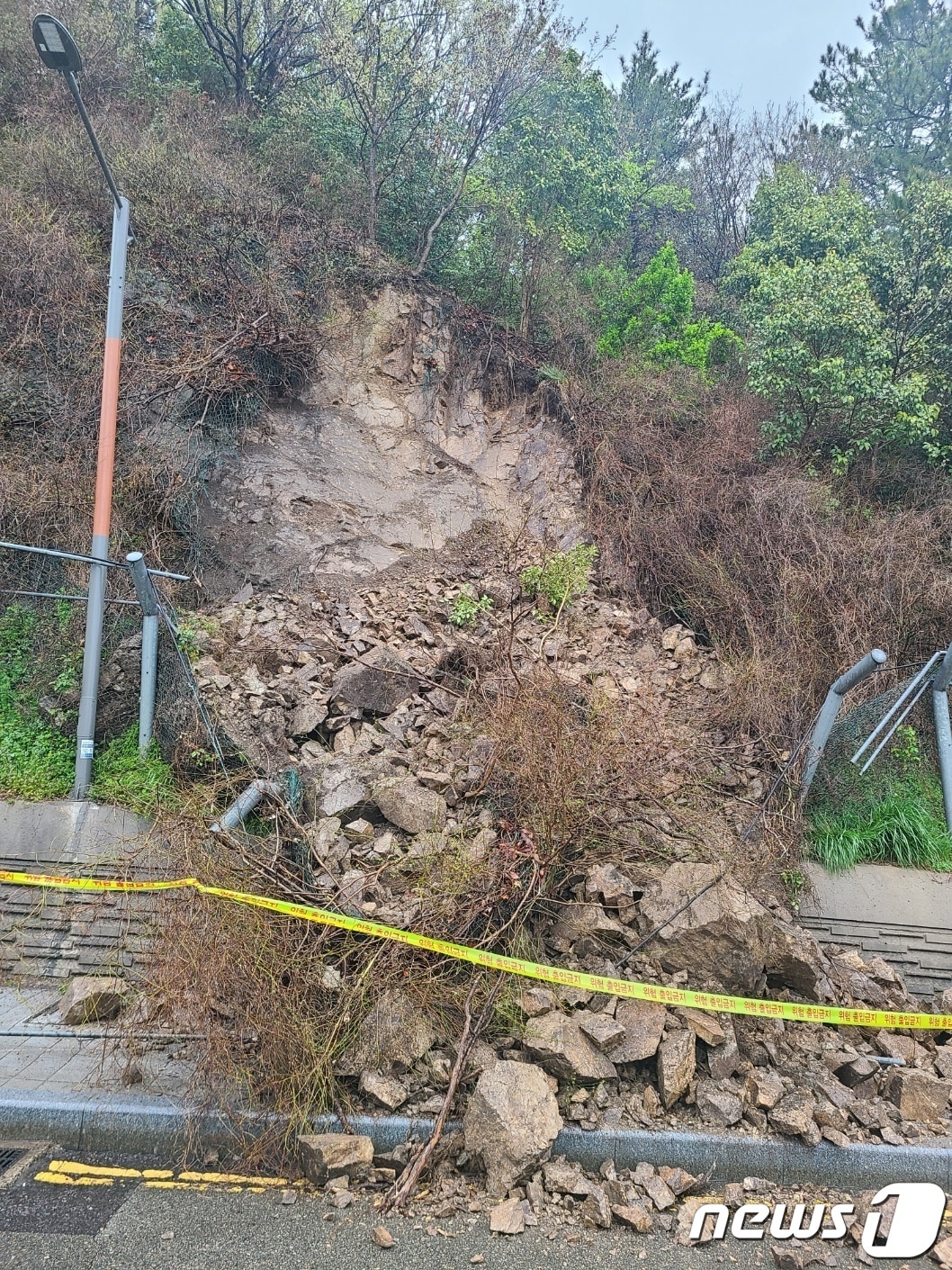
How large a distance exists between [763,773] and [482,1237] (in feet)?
16.0

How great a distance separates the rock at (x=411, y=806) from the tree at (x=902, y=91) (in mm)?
19902

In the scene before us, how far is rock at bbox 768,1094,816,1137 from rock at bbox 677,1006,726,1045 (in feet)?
1.43

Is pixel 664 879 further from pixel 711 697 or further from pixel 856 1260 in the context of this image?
pixel 711 697

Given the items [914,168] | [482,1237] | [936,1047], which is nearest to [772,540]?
[936,1047]

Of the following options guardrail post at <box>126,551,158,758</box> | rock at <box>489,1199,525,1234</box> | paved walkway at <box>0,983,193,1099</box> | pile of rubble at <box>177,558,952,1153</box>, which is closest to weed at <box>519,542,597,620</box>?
pile of rubble at <box>177,558,952,1153</box>

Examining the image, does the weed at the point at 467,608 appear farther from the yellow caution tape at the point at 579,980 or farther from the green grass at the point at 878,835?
the yellow caution tape at the point at 579,980

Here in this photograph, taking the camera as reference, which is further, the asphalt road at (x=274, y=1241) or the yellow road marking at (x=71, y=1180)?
the yellow road marking at (x=71, y=1180)

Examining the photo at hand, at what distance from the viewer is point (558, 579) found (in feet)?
31.4

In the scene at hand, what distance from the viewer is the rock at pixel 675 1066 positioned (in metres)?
4.48

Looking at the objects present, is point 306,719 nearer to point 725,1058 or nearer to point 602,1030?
point 602,1030

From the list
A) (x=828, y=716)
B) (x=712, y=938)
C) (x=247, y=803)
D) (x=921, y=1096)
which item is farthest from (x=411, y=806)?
(x=828, y=716)

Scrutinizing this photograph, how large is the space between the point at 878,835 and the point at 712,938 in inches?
127

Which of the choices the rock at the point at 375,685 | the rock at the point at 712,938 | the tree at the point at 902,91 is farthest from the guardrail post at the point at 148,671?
the tree at the point at 902,91

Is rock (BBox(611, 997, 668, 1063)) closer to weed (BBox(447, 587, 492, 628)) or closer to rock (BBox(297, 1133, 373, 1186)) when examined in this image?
rock (BBox(297, 1133, 373, 1186))
